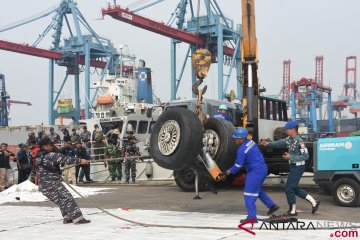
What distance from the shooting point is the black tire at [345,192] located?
9.63 metres

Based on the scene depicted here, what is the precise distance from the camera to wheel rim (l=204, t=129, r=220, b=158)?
9922mm

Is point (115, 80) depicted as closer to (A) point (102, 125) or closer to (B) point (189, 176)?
(A) point (102, 125)

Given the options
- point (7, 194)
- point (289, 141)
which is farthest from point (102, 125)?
point (289, 141)

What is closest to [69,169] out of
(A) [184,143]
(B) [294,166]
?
(A) [184,143]

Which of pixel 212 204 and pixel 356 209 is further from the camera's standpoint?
pixel 212 204

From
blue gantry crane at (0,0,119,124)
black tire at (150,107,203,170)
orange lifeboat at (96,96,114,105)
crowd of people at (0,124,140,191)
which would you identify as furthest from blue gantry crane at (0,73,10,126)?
black tire at (150,107,203,170)

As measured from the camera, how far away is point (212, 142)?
10.0 meters

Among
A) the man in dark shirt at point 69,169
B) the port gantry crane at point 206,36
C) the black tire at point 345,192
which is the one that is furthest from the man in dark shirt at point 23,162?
the port gantry crane at point 206,36

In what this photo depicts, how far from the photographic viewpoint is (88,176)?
62.9ft

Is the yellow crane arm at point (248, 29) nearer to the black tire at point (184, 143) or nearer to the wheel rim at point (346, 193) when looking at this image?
the black tire at point (184, 143)

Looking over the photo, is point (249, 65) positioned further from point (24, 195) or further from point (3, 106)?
point (3, 106)

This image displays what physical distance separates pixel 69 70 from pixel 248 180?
6734 cm

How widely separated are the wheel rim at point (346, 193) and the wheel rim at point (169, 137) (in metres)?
3.57

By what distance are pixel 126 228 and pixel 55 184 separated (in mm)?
1666
